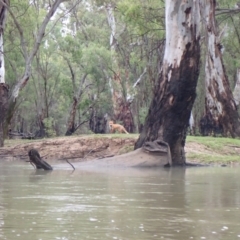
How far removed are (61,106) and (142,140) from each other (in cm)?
3639

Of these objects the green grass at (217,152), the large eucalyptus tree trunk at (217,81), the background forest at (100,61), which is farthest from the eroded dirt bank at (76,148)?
the background forest at (100,61)

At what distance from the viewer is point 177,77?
47.9 ft

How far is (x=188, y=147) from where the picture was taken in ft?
59.1

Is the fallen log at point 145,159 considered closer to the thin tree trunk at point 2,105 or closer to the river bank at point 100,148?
the river bank at point 100,148

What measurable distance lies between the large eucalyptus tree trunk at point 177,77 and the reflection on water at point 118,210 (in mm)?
5203

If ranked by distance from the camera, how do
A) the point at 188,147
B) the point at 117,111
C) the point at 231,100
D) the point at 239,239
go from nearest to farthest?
1. the point at 239,239
2. the point at 188,147
3. the point at 231,100
4. the point at 117,111

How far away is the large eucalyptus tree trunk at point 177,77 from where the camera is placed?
47.9ft

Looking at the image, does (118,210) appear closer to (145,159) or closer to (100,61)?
(145,159)

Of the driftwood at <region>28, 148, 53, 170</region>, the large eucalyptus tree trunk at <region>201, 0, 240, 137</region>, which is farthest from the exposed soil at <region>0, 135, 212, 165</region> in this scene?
the large eucalyptus tree trunk at <region>201, 0, 240, 137</region>

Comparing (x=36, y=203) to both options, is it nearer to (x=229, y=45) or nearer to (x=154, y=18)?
(x=154, y=18)

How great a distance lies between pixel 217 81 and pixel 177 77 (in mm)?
9843

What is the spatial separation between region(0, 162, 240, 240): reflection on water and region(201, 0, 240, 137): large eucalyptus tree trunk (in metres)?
14.9

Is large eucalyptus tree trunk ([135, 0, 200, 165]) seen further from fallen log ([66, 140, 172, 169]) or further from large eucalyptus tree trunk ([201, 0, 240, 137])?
large eucalyptus tree trunk ([201, 0, 240, 137])

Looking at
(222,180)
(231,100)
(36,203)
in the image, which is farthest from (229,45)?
(36,203)
